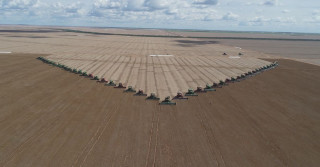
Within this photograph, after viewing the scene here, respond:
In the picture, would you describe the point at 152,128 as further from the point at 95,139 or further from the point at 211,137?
the point at 211,137

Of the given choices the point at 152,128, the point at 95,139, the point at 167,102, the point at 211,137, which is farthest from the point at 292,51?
the point at 95,139

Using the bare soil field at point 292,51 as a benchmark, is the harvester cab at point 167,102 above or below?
below

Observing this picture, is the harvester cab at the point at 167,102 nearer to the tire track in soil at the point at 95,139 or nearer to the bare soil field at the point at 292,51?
the tire track in soil at the point at 95,139

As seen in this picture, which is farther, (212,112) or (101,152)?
(212,112)

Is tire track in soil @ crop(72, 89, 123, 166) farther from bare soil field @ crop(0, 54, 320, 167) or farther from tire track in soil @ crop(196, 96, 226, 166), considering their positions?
tire track in soil @ crop(196, 96, 226, 166)

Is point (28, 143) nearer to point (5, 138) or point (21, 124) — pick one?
point (5, 138)

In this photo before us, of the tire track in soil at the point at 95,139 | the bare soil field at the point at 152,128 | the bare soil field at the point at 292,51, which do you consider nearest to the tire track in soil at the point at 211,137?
the bare soil field at the point at 152,128

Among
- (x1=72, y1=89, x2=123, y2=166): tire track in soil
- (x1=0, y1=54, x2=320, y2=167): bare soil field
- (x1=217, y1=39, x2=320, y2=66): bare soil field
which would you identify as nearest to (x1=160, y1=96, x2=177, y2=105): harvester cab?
(x1=0, y1=54, x2=320, y2=167): bare soil field

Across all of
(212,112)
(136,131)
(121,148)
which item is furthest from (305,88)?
(121,148)
